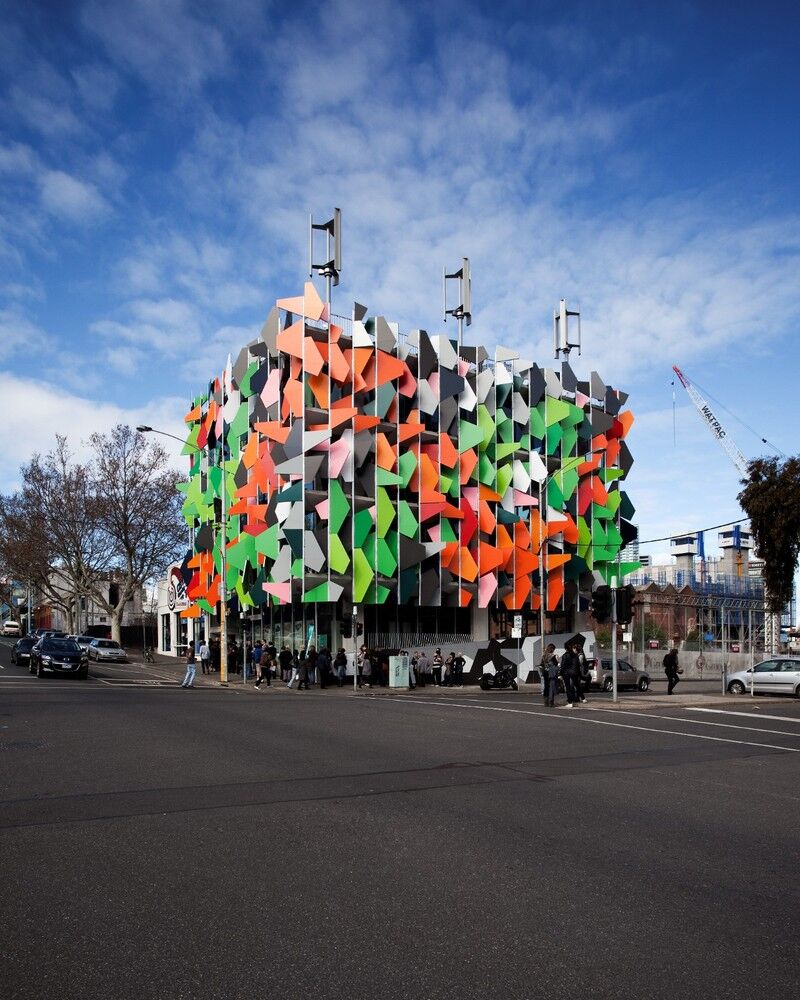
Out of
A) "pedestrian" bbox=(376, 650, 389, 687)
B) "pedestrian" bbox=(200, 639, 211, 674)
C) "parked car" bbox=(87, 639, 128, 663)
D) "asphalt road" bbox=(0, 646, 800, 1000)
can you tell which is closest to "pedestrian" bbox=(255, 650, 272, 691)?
"pedestrian" bbox=(376, 650, 389, 687)

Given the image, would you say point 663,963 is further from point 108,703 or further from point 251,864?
point 108,703

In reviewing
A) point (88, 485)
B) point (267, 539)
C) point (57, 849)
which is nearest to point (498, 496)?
point (267, 539)

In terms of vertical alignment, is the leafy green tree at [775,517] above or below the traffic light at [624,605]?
above

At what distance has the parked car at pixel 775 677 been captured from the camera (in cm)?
3241

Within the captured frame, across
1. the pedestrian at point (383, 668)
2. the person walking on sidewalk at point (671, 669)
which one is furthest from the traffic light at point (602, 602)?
the pedestrian at point (383, 668)

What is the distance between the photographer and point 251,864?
6.92 metres

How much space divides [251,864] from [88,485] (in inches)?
2292

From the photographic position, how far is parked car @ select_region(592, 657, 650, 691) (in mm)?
37500

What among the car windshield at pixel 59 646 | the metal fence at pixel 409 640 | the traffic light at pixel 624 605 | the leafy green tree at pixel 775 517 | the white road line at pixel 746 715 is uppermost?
the leafy green tree at pixel 775 517

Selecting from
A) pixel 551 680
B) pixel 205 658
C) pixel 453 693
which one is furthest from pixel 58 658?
pixel 551 680

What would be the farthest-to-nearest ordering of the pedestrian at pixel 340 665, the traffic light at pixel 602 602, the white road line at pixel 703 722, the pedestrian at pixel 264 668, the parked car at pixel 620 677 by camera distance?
1. the pedestrian at pixel 340 665
2. the pedestrian at pixel 264 668
3. the parked car at pixel 620 677
4. the traffic light at pixel 602 602
5. the white road line at pixel 703 722

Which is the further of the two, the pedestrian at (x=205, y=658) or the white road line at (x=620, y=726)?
the pedestrian at (x=205, y=658)

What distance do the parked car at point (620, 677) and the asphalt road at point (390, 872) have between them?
78.3ft

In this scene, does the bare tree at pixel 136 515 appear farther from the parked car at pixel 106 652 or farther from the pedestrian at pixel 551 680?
the pedestrian at pixel 551 680
